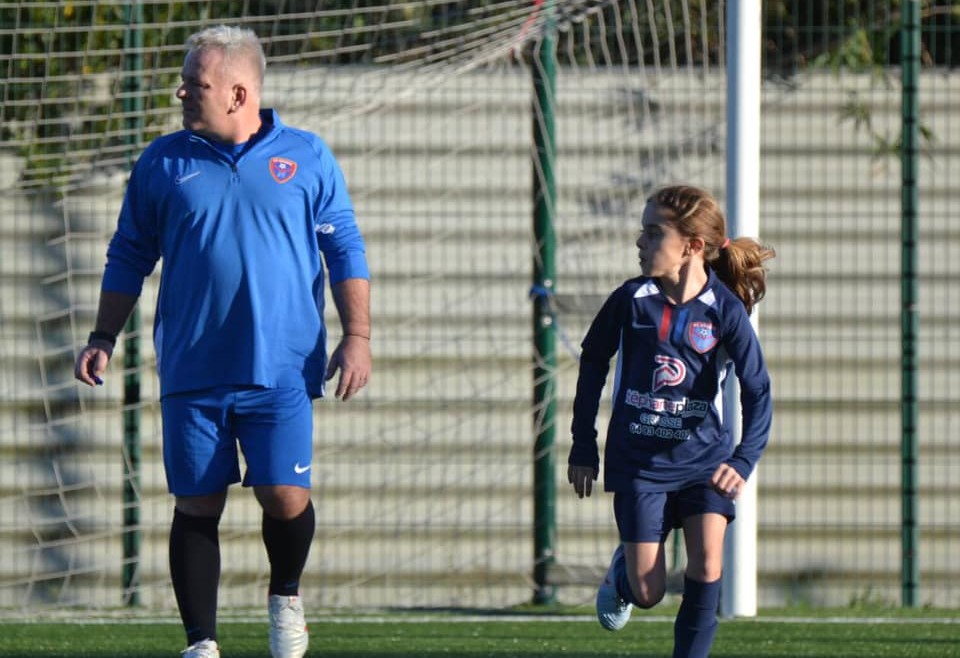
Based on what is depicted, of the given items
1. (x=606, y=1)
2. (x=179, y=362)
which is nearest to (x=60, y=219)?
(x=606, y=1)

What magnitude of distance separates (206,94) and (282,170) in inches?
11.1

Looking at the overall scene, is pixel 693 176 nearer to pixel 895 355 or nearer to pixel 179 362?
pixel 895 355

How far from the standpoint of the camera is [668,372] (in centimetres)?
412

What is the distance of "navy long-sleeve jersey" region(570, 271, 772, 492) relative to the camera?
4.12m

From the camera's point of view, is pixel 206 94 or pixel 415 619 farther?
pixel 415 619

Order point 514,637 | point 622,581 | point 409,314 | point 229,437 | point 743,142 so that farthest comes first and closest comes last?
point 409,314 < point 743,142 < point 514,637 < point 622,581 < point 229,437

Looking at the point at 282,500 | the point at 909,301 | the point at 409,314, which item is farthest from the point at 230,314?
the point at 909,301

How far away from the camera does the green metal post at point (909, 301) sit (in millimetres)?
6859

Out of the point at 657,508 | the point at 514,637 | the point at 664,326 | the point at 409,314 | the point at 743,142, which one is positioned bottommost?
the point at 514,637

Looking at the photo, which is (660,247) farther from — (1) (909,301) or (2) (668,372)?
(1) (909,301)

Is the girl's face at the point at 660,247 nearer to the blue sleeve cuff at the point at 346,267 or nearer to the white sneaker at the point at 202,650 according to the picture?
the blue sleeve cuff at the point at 346,267

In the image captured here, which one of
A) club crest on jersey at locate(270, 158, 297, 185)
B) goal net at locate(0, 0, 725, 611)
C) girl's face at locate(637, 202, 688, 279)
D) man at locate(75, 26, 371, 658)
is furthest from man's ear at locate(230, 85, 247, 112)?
goal net at locate(0, 0, 725, 611)

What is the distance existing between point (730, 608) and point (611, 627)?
159cm

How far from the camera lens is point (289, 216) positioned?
13.3ft
